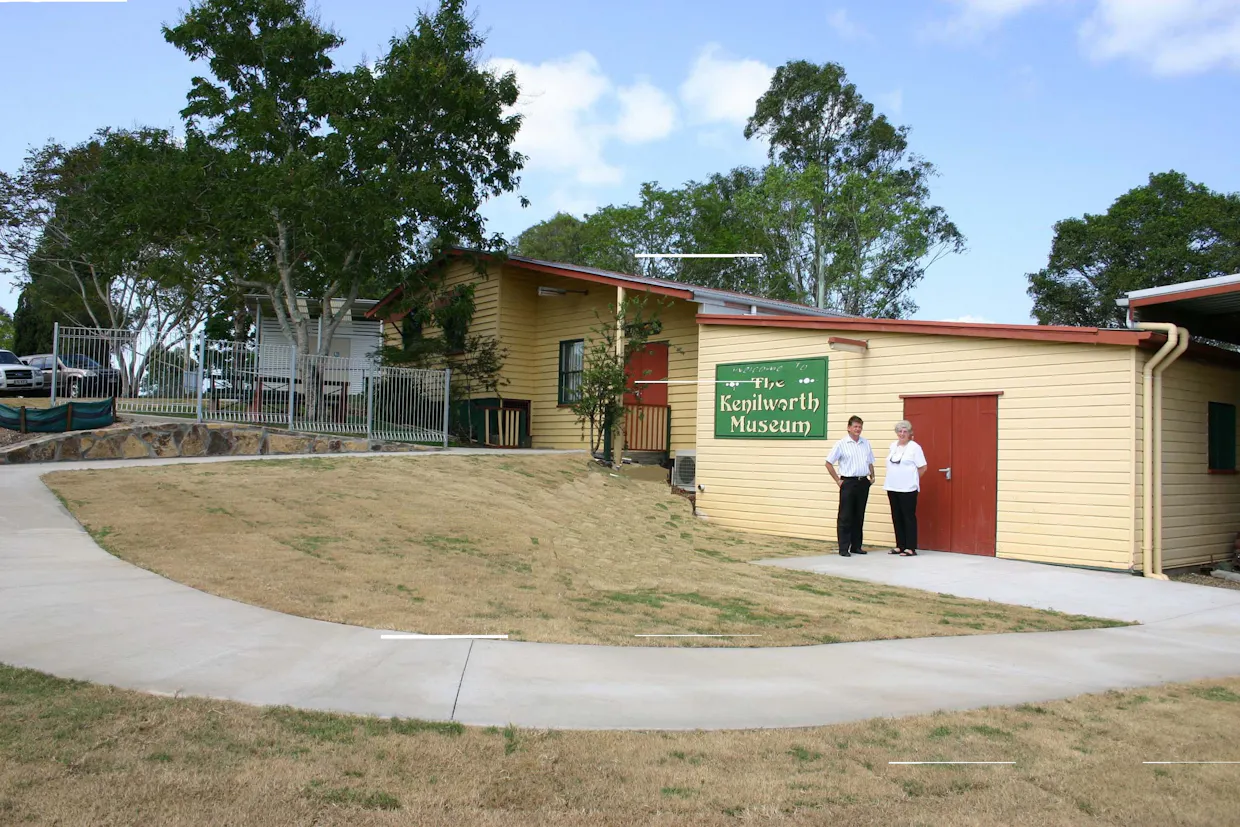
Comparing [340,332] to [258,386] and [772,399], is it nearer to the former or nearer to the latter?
[258,386]

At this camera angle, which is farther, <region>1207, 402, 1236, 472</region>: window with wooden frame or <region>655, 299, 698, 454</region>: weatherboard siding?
<region>655, 299, 698, 454</region>: weatherboard siding

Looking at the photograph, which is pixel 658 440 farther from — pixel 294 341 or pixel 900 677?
pixel 900 677

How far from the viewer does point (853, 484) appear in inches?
471

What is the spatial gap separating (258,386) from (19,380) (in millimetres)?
13430

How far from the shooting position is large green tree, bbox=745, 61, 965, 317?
123ft

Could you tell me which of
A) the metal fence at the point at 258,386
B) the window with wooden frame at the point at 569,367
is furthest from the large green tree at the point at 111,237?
the window with wooden frame at the point at 569,367

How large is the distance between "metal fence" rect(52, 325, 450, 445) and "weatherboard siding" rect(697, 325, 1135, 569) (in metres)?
7.02

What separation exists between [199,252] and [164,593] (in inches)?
675

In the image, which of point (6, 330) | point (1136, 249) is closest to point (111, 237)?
point (1136, 249)

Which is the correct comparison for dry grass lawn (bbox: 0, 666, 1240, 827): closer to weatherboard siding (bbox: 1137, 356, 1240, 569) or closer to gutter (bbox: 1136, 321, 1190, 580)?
gutter (bbox: 1136, 321, 1190, 580)

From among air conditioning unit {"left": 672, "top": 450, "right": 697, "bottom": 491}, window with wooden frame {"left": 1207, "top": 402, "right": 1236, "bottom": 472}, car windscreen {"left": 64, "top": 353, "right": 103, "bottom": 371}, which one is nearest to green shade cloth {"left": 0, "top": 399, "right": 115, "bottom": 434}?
car windscreen {"left": 64, "top": 353, "right": 103, "bottom": 371}

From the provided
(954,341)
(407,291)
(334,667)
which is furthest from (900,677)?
(407,291)

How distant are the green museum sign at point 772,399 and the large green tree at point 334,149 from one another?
969cm

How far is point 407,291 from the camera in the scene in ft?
74.2
